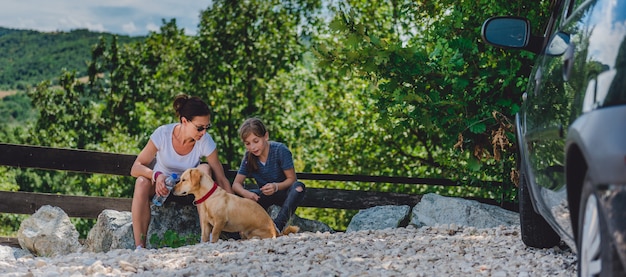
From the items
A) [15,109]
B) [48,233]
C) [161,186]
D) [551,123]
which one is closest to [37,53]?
[15,109]

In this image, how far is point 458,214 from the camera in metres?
8.70

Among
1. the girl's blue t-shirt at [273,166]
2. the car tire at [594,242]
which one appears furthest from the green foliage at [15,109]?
the car tire at [594,242]

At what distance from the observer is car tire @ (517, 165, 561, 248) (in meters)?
5.24

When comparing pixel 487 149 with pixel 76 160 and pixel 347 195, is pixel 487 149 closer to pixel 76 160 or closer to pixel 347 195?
pixel 347 195

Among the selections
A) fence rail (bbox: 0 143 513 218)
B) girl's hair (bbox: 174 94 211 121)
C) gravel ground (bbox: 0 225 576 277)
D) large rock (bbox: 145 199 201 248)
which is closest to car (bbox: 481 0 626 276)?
gravel ground (bbox: 0 225 576 277)

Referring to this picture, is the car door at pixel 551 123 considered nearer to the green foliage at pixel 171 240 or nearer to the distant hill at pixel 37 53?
the green foliage at pixel 171 240

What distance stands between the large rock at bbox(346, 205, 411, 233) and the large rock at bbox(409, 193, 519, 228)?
0.42ft

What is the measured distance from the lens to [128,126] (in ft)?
90.8

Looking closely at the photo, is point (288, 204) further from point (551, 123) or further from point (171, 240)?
point (551, 123)

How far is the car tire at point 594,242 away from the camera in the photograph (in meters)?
2.39

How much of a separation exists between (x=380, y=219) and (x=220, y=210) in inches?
94.0

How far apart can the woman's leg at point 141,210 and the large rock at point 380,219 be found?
2290mm

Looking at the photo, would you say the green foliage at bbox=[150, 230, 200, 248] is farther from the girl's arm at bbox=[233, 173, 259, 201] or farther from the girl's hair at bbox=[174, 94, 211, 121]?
the girl's hair at bbox=[174, 94, 211, 121]

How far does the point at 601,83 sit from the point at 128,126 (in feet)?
85.6
